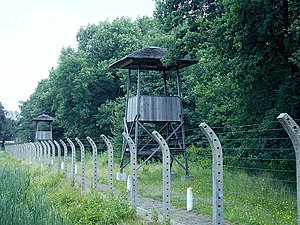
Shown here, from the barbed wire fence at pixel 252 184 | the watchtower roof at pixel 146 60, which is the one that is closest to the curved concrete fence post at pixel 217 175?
the barbed wire fence at pixel 252 184

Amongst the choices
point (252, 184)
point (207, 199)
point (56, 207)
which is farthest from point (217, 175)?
point (252, 184)

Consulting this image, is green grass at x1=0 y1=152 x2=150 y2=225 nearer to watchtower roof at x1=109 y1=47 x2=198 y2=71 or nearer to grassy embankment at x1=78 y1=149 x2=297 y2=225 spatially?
grassy embankment at x1=78 y1=149 x2=297 y2=225

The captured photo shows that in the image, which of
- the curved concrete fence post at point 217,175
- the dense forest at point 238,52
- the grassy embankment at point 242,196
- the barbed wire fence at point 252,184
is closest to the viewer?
the curved concrete fence post at point 217,175

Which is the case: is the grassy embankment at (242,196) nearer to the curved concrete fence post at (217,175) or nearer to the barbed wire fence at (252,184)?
the barbed wire fence at (252,184)

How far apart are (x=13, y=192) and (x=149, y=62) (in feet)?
38.2

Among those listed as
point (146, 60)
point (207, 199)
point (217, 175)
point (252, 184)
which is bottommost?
point (207, 199)

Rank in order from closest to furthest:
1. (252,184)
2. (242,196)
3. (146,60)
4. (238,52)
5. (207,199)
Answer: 1. (242,196)
2. (207,199)
3. (252,184)
4. (238,52)
5. (146,60)

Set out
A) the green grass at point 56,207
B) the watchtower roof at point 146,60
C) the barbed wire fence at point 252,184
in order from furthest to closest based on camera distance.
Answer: the watchtower roof at point 146,60 < the barbed wire fence at point 252,184 < the green grass at point 56,207

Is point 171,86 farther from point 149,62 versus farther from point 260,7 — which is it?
point 260,7

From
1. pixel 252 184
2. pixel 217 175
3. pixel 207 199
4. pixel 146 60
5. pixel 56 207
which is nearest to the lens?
pixel 217 175

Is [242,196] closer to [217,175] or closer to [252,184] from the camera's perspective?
[252,184]

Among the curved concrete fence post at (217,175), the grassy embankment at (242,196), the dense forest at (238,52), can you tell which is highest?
the dense forest at (238,52)

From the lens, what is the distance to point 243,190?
1377 cm

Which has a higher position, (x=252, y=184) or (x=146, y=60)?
(x=146, y=60)
